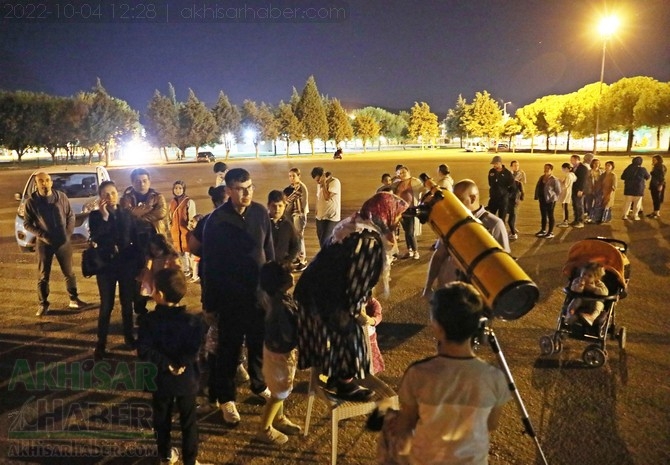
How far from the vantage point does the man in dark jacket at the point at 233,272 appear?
3.86m

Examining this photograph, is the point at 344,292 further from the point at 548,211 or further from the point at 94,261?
the point at 548,211

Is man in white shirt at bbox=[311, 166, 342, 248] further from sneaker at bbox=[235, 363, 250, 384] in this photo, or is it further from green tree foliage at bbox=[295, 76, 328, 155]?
green tree foliage at bbox=[295, 76, 328, 155]

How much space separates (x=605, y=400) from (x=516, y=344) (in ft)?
4.13

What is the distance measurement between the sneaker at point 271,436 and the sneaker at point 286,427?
0.40 feet

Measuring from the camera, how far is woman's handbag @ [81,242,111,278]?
4.88 meters

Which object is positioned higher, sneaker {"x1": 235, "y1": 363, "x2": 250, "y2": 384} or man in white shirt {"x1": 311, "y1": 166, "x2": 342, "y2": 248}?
man in white shirt {"x1": 311, "y1": 166, "x2": 342, "y2": 248}

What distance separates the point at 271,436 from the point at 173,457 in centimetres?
71

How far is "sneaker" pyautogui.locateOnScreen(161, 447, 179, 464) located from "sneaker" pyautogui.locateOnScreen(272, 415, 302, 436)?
748 millimetres

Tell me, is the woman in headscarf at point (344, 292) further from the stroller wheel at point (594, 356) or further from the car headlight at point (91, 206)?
the car headlight at point (91, 206)

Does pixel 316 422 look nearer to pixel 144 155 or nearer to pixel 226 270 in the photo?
pixel 226 270

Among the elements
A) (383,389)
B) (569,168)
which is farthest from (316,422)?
(569,168)

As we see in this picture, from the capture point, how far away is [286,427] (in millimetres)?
3861

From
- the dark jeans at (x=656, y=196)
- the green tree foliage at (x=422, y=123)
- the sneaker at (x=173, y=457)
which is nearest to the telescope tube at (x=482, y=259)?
the sneaker at (x=173, y=457)

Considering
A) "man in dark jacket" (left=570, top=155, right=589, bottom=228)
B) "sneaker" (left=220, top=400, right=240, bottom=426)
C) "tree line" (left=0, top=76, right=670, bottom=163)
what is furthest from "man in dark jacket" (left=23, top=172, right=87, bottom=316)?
"tree line" (left=0, top=76, right=670, bottom=163)
